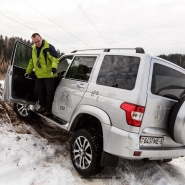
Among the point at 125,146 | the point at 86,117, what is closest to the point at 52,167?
the point at 86,117

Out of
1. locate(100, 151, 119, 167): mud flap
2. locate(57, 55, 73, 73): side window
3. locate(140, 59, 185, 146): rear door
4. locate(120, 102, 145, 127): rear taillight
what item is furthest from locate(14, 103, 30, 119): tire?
locate(140, 59, 185, 146): rear door

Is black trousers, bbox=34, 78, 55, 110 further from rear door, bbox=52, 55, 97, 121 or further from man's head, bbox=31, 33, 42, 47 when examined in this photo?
man's head, bbox=31, 33, 42, 47

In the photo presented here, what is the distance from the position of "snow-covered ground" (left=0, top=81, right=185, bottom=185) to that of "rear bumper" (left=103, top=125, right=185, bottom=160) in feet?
2.35

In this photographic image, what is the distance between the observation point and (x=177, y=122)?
2.86 meters

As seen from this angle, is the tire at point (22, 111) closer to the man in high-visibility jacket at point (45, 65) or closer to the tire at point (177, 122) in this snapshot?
the man in high-visibility jacket at point (45, 65)

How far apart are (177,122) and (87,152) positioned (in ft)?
4.53

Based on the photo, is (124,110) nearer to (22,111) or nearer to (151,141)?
(151,141)

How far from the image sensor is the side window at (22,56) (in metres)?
4.77

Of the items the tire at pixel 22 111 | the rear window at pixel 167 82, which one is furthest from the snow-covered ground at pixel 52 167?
the rear window at pixel 167 82

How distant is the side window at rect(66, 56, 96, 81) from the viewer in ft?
12.1

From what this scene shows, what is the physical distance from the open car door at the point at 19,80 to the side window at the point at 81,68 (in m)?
1.31

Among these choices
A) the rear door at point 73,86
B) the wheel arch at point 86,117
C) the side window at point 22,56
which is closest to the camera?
the wheel arch at point 86,117

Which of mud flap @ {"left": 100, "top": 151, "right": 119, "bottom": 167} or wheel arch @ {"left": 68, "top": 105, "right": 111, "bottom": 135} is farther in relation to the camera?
wheel arch @ {"left": 68, "top": 105, "right": 111, "bottom": 135}

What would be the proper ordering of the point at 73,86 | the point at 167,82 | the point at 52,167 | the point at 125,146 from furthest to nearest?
the point at 73,86, the point at 52,167, the point at 167,82, the point at 125,146
